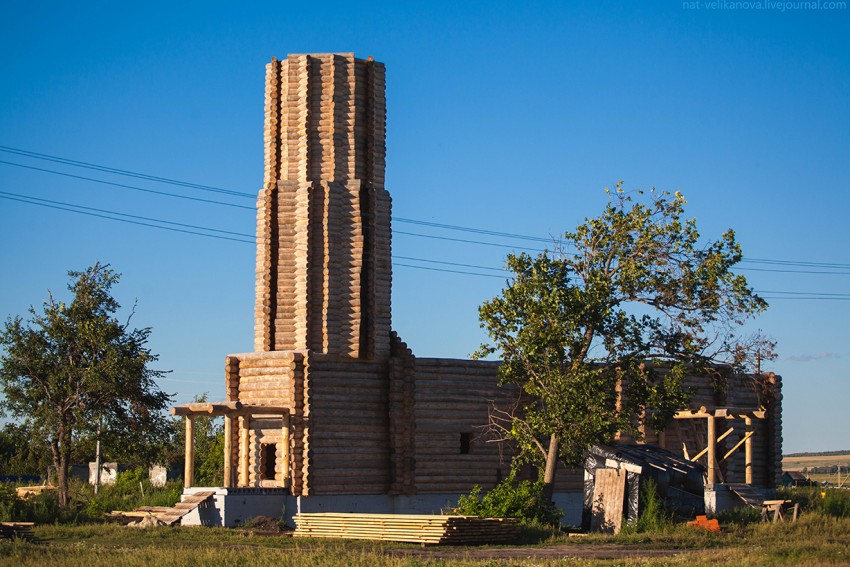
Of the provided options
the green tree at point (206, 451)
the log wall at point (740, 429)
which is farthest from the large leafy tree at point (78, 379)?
the log wall at point (740, 429)

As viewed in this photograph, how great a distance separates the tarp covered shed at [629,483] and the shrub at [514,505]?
1145 millimetres

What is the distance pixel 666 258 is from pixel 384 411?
10072 mm

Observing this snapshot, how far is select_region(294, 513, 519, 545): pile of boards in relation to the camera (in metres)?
30.0

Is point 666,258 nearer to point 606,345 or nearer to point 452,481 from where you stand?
point 606,345

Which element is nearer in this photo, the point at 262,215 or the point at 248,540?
the point at 248,540

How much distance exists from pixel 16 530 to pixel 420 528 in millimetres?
11132

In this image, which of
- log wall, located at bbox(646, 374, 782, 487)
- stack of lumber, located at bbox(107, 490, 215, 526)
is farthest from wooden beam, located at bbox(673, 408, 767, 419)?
stack of lumber, located at bbox(107, 490, 215, 526)

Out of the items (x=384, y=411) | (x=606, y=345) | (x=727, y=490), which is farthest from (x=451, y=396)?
(x=727, y=490)

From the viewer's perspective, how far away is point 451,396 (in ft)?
132

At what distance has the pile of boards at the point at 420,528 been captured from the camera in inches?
1183

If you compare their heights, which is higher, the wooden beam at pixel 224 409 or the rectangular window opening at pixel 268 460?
the wooden beam at pixel 224 409

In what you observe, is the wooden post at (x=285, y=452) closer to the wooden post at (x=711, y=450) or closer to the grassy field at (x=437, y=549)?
the grassy field at (x=437, y=549)

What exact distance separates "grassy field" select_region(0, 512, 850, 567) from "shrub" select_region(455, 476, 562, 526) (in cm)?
182

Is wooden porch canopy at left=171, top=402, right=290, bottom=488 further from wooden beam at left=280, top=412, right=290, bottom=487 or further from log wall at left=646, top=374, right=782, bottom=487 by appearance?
log wall at left=646, top=374, right=782, bottom=487
